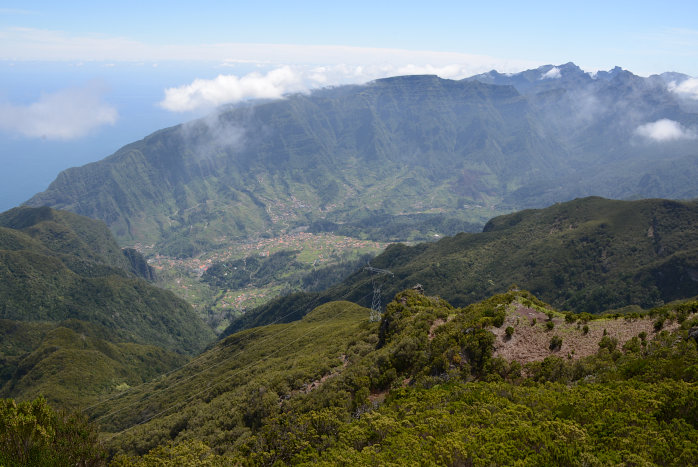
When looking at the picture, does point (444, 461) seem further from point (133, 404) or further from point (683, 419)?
point (133, 404)

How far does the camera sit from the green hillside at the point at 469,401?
2684cm

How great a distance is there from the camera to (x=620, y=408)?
1183 inches

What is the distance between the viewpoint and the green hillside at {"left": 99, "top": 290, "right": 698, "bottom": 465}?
26.8 meters

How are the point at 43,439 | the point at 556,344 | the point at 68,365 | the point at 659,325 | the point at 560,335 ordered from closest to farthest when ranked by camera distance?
the point at 43,439
the point at 659,325
the point at 556,344
the point at 560,335
the point at 68,365

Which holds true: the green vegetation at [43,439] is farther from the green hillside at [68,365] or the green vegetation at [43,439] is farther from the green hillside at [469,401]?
the green hillside at [68,365]

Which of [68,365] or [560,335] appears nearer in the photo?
[560,335]

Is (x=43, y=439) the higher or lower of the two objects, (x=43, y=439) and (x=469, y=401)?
the higher

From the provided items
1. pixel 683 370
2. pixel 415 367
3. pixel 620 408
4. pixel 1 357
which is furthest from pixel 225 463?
pixel 1 357

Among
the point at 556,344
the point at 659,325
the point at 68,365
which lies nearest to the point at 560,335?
the point at 556,344

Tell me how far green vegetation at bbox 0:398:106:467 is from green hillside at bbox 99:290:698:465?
437cm

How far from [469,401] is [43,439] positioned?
37.1m

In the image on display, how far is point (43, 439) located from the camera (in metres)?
31.8

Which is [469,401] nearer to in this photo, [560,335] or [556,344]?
[556,344]

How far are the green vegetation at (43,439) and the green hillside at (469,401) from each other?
437cm
